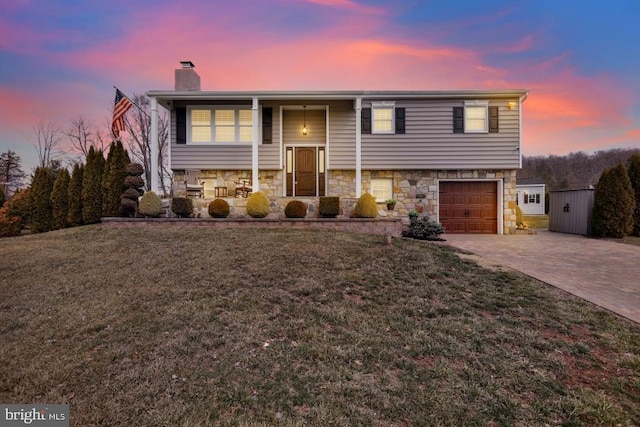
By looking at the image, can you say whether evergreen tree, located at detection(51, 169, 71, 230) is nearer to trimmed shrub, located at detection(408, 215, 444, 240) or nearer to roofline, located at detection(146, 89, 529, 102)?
roofline, located at detection(146, 89, 529, 102)

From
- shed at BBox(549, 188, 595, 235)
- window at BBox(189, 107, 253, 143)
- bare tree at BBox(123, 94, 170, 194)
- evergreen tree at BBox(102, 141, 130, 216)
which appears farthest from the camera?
bare tree at BBox(123, 94, 170, 194)

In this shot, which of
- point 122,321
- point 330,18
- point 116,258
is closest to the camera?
point 122,321

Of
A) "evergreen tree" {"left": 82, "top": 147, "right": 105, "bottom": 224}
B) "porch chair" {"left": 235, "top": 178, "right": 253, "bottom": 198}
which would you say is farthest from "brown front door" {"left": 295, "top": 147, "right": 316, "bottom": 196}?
"evergreen tree" {"left": 82, "top": 147, "right": 105, "bottom": 224}

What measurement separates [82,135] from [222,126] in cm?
2062

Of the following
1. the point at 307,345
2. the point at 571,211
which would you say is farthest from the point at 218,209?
the point at 571,211

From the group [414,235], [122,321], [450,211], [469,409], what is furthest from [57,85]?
[469,409]

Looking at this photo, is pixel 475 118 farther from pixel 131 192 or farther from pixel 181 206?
pixel 131 192

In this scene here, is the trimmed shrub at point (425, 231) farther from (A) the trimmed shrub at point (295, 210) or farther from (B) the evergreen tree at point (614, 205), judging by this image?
(B) the evergreen tree at point (614, 205)

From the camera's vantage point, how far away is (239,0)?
33.7ft

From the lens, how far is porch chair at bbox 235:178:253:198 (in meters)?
10.7

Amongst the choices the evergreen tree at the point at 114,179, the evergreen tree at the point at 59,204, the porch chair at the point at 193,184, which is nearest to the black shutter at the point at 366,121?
the porch chair at the point at 193,184

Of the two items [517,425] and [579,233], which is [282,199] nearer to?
[517,425]

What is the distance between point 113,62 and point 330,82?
10071 millimetres

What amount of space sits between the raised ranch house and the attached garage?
Result: 40mm
